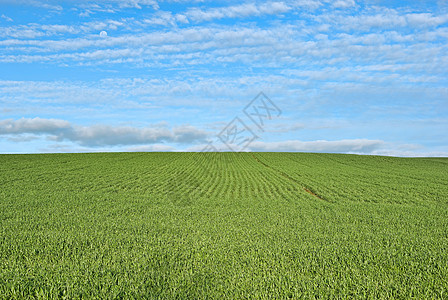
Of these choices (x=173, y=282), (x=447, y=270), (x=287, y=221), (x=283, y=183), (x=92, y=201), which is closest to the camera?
(x=173, y=282)

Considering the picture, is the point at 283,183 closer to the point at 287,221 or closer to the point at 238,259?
the point at 287,221

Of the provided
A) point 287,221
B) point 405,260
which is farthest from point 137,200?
point 405,260

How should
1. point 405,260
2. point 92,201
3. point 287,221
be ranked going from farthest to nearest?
1. point 92,201
2. point 287,221
3. point 405,260

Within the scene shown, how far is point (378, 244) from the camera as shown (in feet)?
Answer: 31.7

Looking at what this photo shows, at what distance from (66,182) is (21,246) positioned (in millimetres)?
21433

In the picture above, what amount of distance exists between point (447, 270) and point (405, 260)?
92 centimetres

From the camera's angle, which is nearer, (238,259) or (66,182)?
(238,259)

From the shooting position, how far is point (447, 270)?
291 inches

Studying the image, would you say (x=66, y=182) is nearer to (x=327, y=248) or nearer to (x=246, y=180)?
(x=246, y=180)

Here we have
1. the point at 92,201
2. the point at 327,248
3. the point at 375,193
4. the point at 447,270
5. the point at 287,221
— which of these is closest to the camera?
the point at 447,270

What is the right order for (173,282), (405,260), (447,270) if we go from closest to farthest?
(173,282) < (447,270) < (405,260)

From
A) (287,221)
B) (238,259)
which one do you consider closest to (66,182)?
(287,221)

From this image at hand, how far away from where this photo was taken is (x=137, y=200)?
19328mm

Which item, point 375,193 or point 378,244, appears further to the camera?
point 375,193
